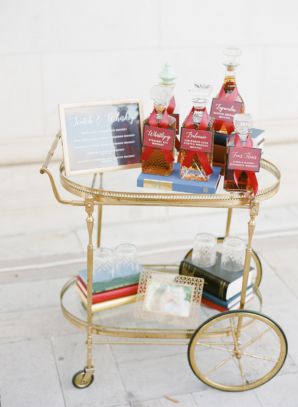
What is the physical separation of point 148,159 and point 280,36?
1.29 meters

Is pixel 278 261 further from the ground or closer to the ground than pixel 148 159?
closer to the ground

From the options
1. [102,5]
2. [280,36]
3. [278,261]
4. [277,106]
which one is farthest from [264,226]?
[102,5]

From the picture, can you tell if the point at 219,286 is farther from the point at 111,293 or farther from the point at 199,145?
the point at 199,145

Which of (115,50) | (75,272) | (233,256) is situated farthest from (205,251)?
(115,50)

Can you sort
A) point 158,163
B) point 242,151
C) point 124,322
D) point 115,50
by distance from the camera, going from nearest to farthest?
point 242,151
point 158,163
point 124,322
point 115,50

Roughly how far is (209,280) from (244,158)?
0.55 m

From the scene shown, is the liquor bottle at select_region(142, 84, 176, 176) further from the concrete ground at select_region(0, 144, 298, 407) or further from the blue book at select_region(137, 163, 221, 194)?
the concrete ground at select_region(0, 144, 298, 407)

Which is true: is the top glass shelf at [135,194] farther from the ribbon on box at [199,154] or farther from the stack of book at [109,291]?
the stack of book at [109,291]

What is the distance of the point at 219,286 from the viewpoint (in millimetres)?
2016

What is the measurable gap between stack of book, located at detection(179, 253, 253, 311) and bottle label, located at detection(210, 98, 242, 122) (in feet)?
1.82

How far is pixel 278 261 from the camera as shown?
272 cm

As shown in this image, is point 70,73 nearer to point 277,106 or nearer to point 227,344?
point 277,106

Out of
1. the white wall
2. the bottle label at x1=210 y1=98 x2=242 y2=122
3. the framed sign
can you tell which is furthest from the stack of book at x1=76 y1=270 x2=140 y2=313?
the white wall

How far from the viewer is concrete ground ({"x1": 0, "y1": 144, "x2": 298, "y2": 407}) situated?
1928mm
